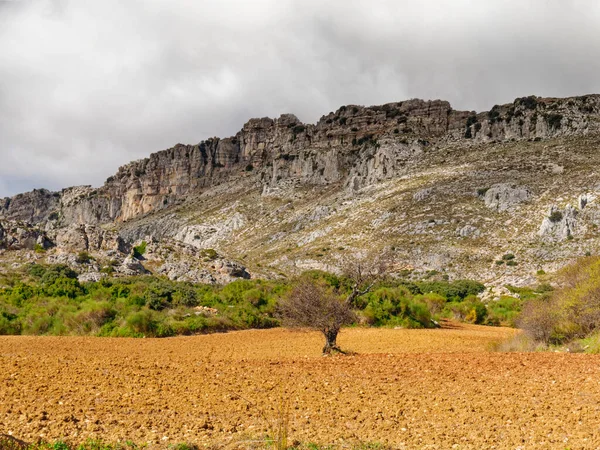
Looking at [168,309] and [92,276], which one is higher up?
[92,276]

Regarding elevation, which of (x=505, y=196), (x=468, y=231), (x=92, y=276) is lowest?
(x=92, y=276)

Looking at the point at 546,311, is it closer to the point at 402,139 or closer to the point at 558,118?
the point at 558,118

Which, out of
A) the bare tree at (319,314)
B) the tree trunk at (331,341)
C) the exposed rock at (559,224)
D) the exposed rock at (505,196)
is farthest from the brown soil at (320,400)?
the exposed rock at (505,196)

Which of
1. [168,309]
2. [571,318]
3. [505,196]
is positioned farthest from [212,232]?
[571,318]

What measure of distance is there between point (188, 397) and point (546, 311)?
1251cm

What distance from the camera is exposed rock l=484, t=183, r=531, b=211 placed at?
2089 inches

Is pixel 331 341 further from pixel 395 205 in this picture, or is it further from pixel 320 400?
pixel 395 205

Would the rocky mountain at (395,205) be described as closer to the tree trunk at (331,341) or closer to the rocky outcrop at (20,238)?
the rocky outcrop at (20,238)

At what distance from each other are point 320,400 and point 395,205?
56.0 meters

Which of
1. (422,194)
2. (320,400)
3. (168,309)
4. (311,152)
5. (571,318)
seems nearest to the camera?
(320,400)

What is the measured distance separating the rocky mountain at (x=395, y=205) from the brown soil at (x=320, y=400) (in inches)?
971

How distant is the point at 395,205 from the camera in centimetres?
6156

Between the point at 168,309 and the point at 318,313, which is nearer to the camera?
the point at 318,313

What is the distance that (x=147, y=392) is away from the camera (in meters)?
7.55
